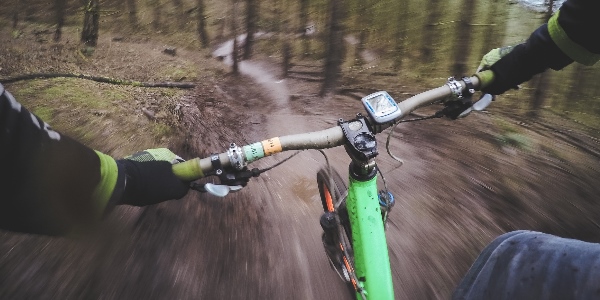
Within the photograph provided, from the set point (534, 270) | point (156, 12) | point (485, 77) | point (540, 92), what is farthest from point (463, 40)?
point (156, 12)

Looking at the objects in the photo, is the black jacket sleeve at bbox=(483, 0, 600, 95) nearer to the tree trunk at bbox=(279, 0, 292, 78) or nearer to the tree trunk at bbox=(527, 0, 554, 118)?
the tree trunk at bbox=(527, 0, 554, 118)

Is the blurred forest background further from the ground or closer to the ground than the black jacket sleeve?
closer to the ground

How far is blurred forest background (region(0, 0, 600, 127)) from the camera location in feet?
15.2

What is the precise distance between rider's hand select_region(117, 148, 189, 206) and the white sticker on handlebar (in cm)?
35

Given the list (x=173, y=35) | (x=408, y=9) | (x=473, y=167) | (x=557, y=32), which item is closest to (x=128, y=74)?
(x=173, y=35)

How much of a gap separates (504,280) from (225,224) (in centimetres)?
216

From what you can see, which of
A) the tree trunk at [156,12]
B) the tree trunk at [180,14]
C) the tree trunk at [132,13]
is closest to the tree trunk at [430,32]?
the tree trunk at [180,14]

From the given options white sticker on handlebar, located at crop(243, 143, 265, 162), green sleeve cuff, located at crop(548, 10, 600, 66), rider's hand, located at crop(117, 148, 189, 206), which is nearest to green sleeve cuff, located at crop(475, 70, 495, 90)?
green sleeve cuff, located at crop(548, 10, 600, 66)

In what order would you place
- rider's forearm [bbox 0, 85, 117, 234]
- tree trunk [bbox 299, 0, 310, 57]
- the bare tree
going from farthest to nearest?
the bare tree
tree trunk [bbox 299, 0, 310, 57]
rider's forearm [bbox 0, 85, 117, 234]

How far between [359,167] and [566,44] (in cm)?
137

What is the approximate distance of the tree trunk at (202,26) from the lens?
722 centimetres

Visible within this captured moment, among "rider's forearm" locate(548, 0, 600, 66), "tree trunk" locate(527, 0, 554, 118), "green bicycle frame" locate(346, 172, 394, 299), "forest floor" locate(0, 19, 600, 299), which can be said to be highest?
"rider's forearm" locate(548, 0, 600, 66)

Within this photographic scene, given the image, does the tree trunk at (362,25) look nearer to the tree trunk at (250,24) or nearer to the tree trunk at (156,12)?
the tree trunk at (250,24)

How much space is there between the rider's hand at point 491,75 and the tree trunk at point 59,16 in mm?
8432
